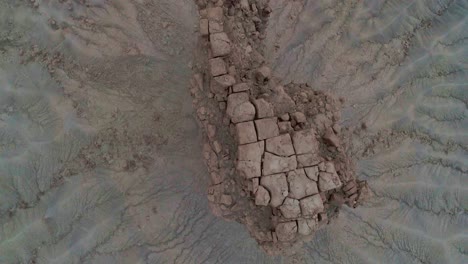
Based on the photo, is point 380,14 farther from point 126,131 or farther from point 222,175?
point 126,131

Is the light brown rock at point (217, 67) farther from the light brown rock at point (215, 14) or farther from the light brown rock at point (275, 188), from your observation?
the light brown rock at point (275, 188)

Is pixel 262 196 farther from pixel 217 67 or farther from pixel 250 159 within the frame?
pixel 217 67

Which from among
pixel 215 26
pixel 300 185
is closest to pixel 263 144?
pixel 300 185

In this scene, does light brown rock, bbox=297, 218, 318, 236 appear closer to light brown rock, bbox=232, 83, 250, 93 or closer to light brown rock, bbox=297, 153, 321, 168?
light brown rock, bbox=297, 153, 321, 168

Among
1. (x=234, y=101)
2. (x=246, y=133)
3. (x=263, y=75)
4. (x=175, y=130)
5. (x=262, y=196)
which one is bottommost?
(x=175, y=130)

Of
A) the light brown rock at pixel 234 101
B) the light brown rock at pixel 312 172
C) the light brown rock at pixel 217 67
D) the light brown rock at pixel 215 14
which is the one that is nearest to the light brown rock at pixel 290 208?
the light brown rock at pixel 312 172

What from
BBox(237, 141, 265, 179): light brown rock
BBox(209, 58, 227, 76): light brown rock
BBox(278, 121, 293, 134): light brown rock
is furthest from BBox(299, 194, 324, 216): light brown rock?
BBox(209, 58, 227, 76): light brown rock
